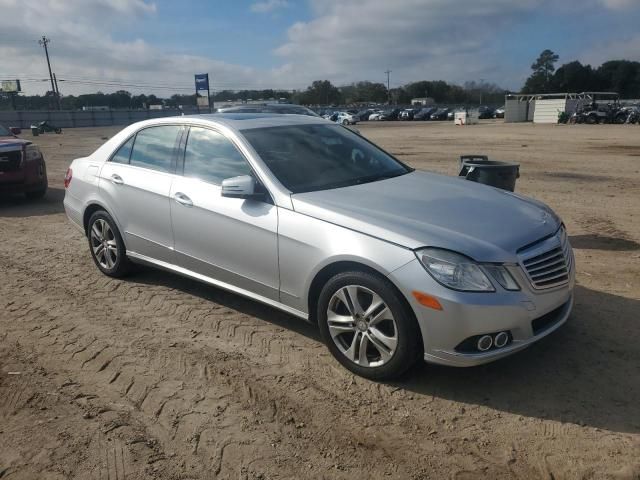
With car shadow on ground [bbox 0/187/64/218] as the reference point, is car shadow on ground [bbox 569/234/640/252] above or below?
above

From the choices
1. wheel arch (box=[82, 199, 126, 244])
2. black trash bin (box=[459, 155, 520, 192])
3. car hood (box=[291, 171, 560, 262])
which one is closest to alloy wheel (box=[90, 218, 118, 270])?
wheel arch (box=[82, 199, 126, 244])

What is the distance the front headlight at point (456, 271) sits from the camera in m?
3.21

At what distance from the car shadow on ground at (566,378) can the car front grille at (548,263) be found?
1.97ft

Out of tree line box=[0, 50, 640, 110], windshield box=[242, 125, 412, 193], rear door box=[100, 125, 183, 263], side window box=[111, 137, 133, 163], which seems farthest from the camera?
tree line box=[0, 50, 640, 110]

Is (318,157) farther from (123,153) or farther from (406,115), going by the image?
(406,115)

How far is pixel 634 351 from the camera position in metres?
3.90

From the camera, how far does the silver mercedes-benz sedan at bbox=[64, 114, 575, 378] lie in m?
3.25

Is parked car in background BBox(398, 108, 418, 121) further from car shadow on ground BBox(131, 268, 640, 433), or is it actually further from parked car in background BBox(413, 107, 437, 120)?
car shadow on ground BBox(131, 268, 640, 433)

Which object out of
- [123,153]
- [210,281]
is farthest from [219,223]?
[123,153]

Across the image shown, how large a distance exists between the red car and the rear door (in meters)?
5.40

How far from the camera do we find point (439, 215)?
3641 mm

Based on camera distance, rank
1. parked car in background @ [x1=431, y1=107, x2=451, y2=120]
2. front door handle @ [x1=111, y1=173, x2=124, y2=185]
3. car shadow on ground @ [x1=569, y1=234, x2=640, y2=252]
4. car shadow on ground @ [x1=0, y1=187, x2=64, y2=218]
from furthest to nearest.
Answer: parked car in background @ [x1=431, y1=107, x2=451, y2=120], car shadow on ground @ [x1=0, y1=187, x2=64, y2=218], car shadow on ground @ [x1=569, y1=234, x2=640, y2=252], front door handle @ [x1=111, y1=173, x2=124, y2=185]

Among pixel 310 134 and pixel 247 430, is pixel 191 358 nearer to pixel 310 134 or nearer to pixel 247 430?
pixel 247 430

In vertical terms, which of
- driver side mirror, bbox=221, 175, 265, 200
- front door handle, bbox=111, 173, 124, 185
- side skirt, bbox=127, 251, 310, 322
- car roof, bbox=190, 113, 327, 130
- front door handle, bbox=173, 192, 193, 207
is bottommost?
side skirt, bbox=127, 251, 310, 322
